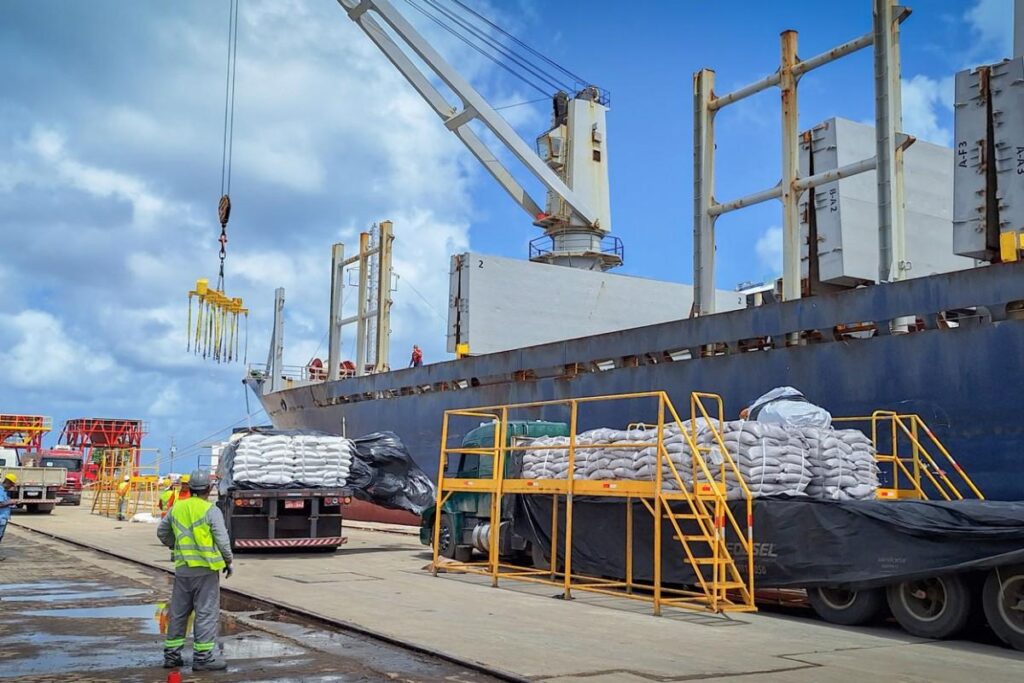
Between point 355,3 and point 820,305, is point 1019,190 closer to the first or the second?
point 820,305

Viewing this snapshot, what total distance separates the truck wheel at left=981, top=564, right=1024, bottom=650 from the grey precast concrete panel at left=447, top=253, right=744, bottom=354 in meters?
20.2

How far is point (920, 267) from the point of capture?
2062 centimetres

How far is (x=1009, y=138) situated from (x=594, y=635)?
9625mm

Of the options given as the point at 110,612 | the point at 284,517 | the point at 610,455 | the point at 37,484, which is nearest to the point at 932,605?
the point at 610,455

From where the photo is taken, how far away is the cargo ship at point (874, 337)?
41.3 ft

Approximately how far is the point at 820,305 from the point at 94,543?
46.9 feet

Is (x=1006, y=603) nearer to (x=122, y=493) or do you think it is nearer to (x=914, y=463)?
(x=914, y=463)

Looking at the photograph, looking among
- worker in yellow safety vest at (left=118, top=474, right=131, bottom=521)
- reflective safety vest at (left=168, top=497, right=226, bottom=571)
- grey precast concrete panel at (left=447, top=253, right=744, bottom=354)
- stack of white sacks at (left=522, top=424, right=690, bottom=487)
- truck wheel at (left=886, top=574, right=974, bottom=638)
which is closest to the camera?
reflective safety vest at (left=168, top=497, right=226, bottom=571)

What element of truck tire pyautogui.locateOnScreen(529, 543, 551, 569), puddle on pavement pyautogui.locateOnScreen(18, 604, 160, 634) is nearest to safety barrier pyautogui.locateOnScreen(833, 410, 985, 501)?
truck tire pyautogui.locateOnScreen(529, 543, 551, 569)

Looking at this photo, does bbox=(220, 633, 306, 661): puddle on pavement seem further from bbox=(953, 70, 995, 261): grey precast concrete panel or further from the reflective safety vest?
bbox=(953, 70, 995, 261): grey precast concrete panel

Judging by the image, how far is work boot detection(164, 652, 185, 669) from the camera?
722 cm

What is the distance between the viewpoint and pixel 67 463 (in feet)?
124

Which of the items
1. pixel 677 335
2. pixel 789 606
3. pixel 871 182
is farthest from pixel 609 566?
pixel 871 182

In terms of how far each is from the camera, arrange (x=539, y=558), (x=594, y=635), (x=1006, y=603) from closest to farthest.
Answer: (x=1006, y=603), (x=594, y=635), (x=539, y=558)
